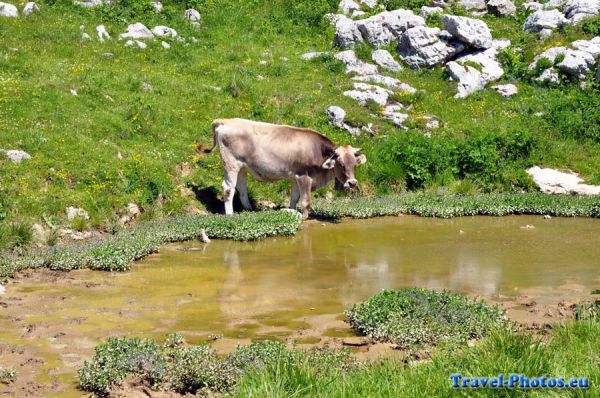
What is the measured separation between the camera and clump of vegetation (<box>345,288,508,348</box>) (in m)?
10.3

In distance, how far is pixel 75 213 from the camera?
1745cm

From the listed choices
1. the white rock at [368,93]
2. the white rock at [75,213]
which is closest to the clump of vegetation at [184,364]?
the white rock at [75,213]

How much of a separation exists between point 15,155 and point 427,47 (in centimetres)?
1830

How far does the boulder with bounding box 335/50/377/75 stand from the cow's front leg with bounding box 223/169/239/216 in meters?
11.3

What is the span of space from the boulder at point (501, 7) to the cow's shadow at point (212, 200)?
19.9m

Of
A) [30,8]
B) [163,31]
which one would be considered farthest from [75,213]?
[30,8]

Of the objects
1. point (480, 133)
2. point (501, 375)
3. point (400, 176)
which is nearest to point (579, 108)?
point (480, 133)

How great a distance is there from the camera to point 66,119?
20.7m

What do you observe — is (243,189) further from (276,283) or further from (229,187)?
(276,283)

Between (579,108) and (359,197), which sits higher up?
(579,108)

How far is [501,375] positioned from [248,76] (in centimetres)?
2179

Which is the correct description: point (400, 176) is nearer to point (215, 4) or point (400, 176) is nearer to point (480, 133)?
point (480, 133)

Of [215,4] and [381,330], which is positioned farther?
[215,4]

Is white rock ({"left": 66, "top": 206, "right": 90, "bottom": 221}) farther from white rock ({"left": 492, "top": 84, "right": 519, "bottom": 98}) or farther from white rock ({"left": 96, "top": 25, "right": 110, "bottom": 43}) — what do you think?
white rock ({"left": 492, "top": 84, "right": 519, "bottom": 98})
